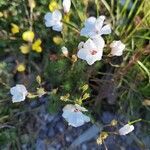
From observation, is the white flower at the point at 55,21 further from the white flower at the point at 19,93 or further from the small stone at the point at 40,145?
the small stone at the point at 40,145

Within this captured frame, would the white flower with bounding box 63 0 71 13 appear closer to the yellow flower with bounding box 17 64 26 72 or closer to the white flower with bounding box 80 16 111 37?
the white flower with bounding box 80 16 111 37

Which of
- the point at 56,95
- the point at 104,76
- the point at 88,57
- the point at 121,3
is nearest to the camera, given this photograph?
the point at 88,57

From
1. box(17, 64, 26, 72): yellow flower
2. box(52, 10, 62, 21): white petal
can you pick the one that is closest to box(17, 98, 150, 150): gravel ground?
box(17, 64, 26, 72): yellow flower

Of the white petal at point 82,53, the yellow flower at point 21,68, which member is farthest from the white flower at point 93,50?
the yellow flower at point 21,68

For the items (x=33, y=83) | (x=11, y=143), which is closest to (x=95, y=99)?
(x=33, y=83)

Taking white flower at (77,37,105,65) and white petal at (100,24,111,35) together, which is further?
white petal at (100,24,111,35)

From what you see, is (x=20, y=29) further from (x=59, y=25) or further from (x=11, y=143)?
(x=11, y=143)
